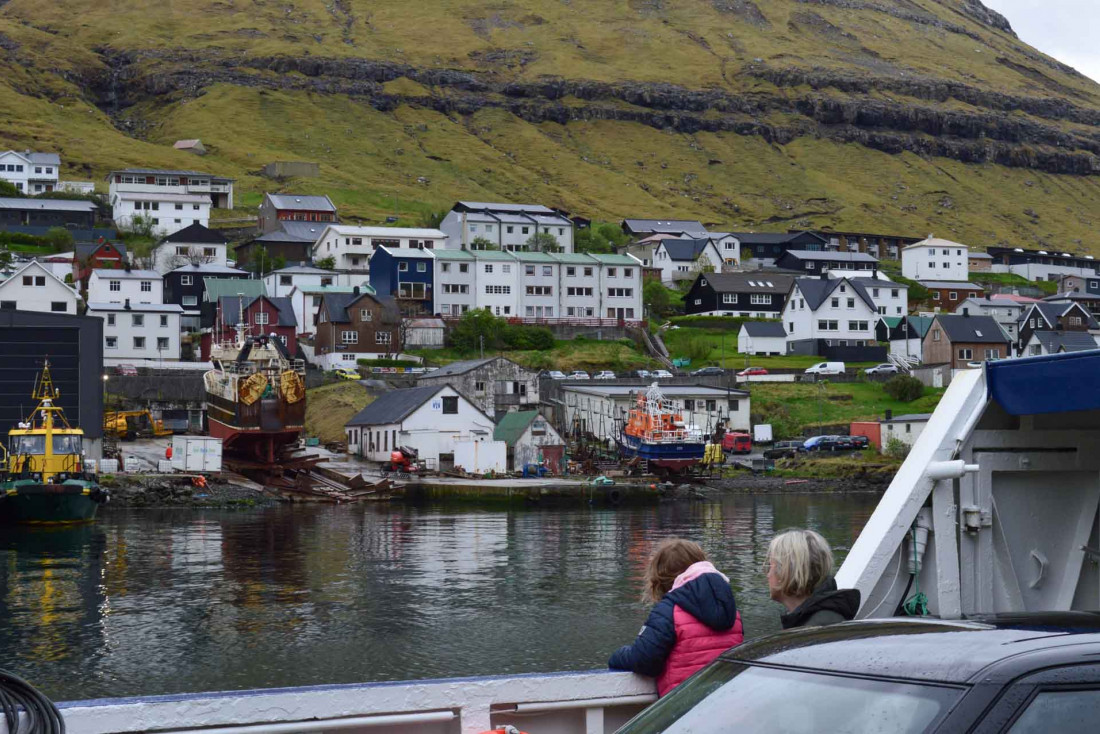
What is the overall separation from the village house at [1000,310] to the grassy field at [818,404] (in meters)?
28.9

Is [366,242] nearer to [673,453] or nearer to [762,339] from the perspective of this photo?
[762,339]

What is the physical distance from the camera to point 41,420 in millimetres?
59375

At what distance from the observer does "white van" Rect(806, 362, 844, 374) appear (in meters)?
94.0

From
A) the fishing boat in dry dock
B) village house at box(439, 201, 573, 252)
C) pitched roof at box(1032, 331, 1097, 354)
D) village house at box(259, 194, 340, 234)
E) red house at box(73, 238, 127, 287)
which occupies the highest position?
village house at box(259, 194, 340, 234)

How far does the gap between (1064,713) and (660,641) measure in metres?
3.38

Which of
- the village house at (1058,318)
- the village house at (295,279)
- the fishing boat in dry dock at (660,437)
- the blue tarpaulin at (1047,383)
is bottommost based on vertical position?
the fishing boat in dry dock at (660,437)

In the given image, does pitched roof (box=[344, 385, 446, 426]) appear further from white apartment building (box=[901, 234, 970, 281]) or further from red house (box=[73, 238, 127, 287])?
white apartment building (box=[901, 234, 970, 281])

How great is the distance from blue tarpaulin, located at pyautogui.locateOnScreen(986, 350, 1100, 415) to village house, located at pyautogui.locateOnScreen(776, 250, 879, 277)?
133816mm

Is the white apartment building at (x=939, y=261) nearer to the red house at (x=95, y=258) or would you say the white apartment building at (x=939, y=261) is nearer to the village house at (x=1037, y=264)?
the village house at (x=1037, y=264)

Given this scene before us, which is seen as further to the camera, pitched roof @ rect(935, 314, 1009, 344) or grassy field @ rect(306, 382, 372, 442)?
pitched roof @ rect(935, 314, 1009, 344)

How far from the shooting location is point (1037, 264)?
520 ft

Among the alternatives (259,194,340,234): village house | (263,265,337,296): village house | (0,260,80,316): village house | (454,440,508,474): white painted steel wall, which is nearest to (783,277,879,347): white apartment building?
(263,265,337,296): village house

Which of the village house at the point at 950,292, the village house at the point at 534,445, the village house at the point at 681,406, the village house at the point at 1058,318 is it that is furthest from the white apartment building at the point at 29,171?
the village house at the point at 1058,318

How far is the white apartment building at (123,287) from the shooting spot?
323 ft
